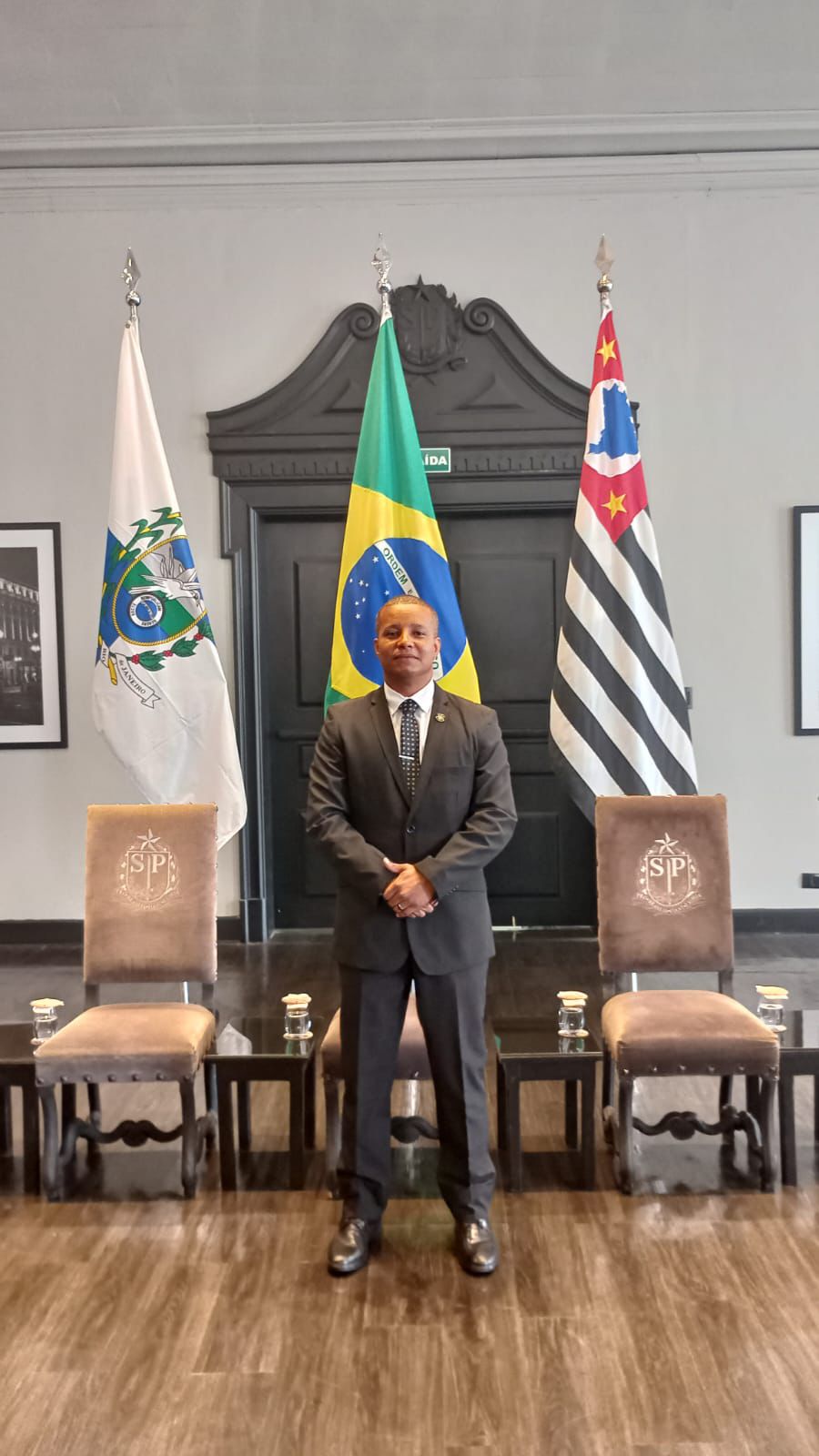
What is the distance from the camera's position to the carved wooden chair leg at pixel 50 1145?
120 inches

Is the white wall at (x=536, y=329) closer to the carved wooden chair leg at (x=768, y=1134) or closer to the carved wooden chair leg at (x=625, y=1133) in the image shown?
the carved wooden chair leg at (x=768, y=1134)

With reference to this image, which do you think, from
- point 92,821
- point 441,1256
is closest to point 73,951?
point 92,821

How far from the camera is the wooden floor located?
205 cm

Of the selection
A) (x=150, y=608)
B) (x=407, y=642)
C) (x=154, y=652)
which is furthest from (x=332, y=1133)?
(x=150, y=608)

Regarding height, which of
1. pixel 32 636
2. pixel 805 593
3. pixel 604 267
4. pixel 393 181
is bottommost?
pixel 32 636

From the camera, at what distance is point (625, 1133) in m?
3.02

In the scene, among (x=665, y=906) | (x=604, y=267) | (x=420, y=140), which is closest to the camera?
(x=665, y=906)

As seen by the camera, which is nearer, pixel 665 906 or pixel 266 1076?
pixel 266 1076

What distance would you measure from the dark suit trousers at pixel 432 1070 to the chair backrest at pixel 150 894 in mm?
885

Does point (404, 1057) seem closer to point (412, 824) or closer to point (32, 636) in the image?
point (412, 824)

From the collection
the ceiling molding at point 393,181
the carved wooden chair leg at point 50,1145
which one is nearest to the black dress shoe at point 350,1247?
the carved wooden chair leg at point 50,1145

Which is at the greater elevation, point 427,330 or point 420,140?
point 420,140

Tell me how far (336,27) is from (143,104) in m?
1.12

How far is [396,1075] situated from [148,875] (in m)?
1.02
